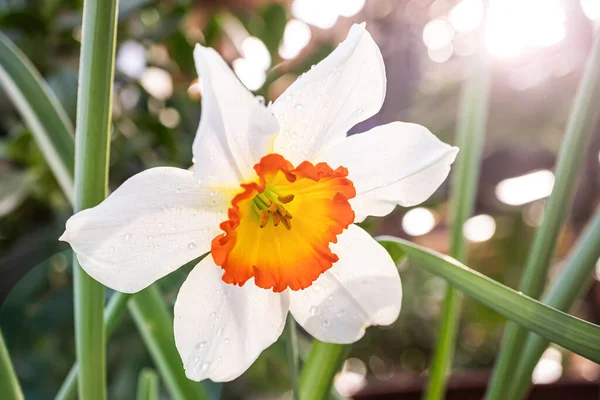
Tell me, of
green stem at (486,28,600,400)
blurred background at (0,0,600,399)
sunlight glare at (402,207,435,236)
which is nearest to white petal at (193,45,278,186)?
green stem at (486,28,600,400)

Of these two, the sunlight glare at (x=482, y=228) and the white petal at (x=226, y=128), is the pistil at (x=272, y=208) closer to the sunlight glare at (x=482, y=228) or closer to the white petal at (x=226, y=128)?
the white petal at (x=226, y=128)

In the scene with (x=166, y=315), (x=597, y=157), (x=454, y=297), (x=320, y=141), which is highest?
(x=320, y=141)

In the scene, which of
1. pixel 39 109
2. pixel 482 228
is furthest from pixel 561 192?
pixel 482 228

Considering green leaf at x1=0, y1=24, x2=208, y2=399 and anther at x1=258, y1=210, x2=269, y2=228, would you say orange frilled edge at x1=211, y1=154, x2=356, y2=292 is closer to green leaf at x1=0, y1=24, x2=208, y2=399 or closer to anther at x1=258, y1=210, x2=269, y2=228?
anther at x1=258, y1=210, x2=269, y2=228

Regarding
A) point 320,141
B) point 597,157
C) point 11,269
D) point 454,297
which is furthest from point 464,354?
point 320,141

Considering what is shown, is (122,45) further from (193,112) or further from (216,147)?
(216,147)

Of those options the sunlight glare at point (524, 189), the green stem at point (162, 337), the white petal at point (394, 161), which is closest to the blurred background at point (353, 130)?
the sunlight glare at point (524, 189)
